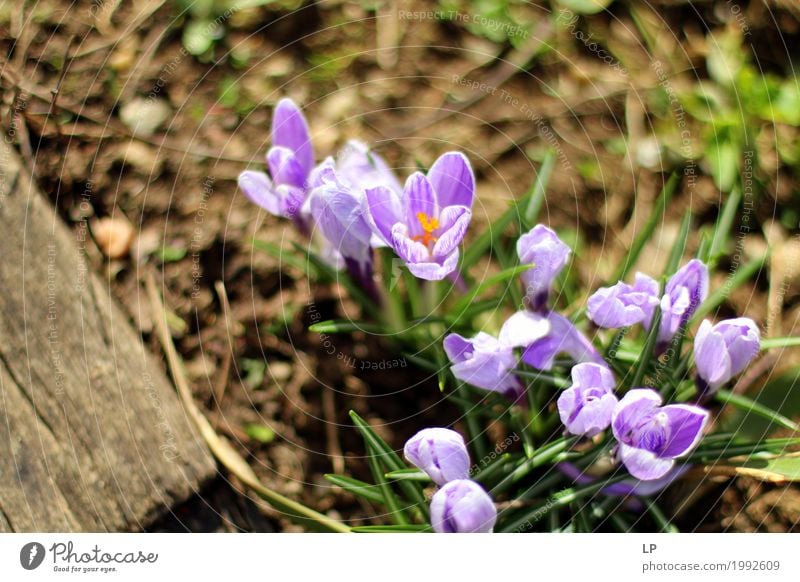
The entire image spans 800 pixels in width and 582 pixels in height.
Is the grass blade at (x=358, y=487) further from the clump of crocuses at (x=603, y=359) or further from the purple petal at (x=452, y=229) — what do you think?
→ the purple petal at (x=452, y=229)

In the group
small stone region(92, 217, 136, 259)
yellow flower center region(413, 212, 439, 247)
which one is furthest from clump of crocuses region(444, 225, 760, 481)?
small stone region(92, 217, 136, 259)

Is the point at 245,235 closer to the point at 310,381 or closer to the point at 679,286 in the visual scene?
the point at 310,381

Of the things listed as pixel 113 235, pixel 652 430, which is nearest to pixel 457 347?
pixel 652 430

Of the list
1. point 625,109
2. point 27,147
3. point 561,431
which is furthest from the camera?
point 625,109

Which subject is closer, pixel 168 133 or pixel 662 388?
pixel 662 388

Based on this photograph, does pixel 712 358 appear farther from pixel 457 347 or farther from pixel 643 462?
pixel 457 347
